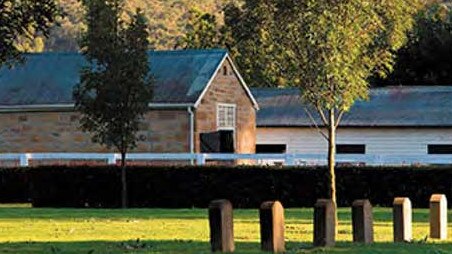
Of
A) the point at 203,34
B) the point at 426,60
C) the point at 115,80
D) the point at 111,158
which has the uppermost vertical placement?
the point at 203,34

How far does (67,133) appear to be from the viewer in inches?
1700

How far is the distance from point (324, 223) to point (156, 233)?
5.54 m

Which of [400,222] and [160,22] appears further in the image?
[160,22]

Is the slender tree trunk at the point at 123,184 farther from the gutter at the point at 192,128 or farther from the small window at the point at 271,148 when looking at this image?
the small window at the point at 271,148

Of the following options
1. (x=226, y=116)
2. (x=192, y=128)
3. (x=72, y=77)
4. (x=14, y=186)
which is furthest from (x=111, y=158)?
(x=226, y=116)

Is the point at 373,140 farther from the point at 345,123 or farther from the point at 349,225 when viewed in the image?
the point at 349,225

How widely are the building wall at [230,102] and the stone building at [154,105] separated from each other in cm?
4

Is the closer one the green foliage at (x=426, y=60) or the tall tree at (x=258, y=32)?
the tall tree at (x=258, y=32)

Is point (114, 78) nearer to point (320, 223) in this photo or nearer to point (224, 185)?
point (224, 185)

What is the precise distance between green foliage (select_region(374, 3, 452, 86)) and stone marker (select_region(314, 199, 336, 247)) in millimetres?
47231

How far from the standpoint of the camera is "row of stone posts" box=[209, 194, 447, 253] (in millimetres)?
14648

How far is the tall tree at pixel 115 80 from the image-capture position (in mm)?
33719

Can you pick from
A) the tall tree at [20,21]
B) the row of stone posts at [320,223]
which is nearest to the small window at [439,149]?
the row of stone posts at [320,223]

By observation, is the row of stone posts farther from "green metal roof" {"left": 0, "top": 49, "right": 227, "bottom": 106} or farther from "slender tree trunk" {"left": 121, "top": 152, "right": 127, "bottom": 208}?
"green metal roof" {"left": 0, "top": 49, "right": 227, "bottom": 106}
